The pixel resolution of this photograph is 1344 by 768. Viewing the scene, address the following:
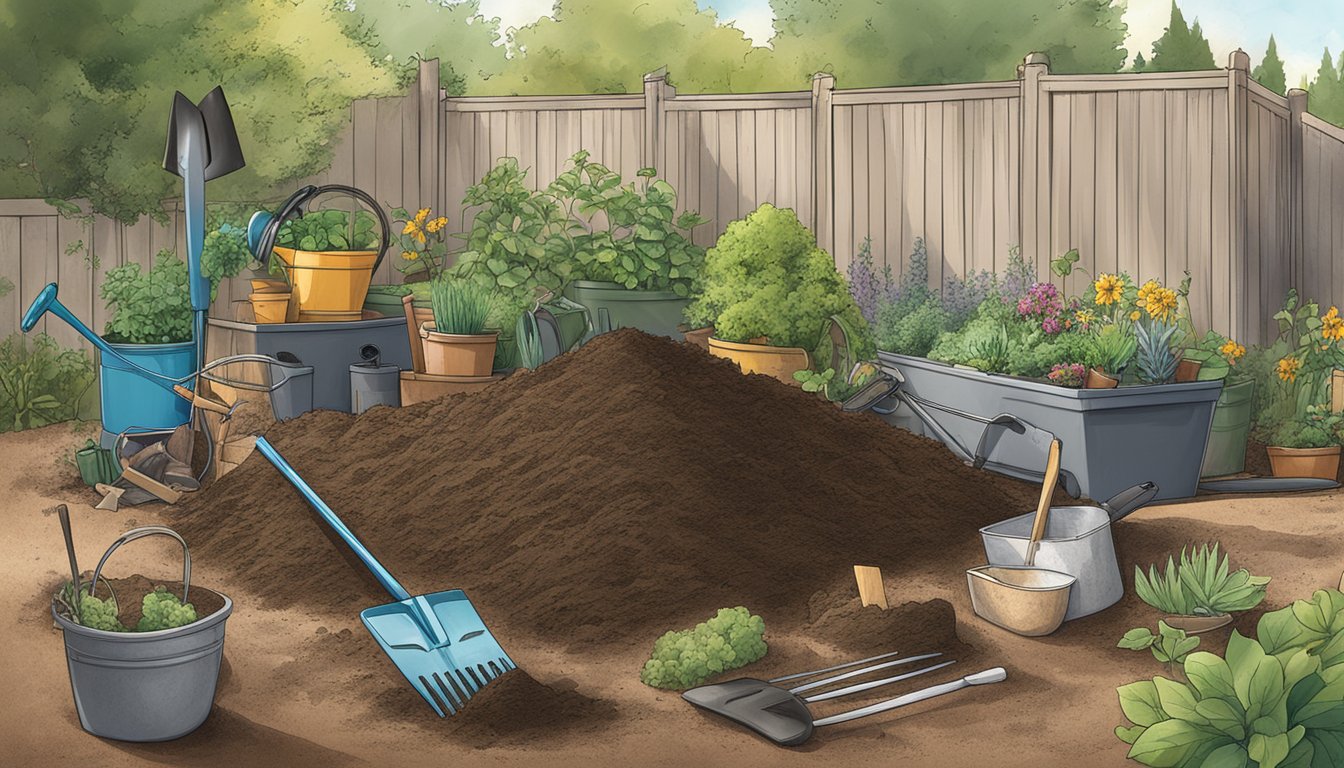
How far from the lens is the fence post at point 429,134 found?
10.2 meters

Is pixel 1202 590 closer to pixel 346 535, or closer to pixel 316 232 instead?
pixel 346 535

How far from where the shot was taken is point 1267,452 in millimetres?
8852

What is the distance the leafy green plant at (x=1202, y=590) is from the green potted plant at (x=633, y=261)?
4221 mm

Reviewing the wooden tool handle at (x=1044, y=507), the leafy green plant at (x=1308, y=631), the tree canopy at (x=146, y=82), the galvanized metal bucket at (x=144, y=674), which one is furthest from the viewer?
the tree canopy at (x=146, y=82)

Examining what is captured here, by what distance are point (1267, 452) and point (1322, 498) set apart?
97 centimetres

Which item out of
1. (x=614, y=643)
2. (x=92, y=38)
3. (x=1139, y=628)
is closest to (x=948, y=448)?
(x=1139, y=628)

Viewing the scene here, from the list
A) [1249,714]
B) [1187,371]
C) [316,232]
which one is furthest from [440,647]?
[1187,371]

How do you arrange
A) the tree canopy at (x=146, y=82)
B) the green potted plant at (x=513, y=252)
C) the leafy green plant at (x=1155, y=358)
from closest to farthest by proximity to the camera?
the leafy green plant at (x=1155, y=358) → the green potted plant at (x=513, y=252) → the tree canopy at (x=146, y=82)

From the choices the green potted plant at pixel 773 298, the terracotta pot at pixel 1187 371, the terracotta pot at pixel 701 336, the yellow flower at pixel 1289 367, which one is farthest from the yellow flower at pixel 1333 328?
the terracotta pot at pixel 701 336

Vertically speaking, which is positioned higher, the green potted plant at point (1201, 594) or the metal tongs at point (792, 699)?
the green potted plant at point (1201, 594)

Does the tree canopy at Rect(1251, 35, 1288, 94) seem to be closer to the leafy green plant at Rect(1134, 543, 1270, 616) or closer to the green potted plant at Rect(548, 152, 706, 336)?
the green potted plant at Rect(548, 152, 706, 336)

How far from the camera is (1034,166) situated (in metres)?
9.34

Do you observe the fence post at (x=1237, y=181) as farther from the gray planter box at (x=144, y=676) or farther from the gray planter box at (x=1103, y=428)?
the gray planter box at (x=144, y=676)

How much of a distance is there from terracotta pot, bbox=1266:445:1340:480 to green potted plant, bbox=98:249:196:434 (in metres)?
6.44
